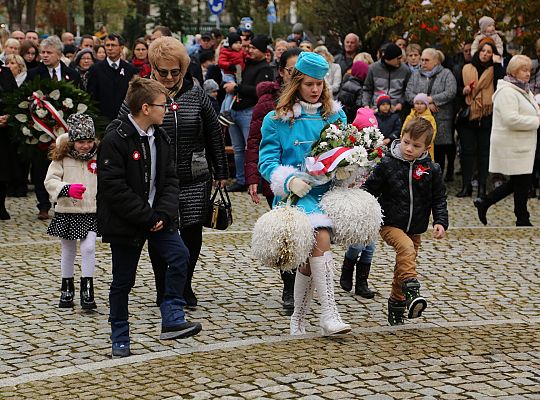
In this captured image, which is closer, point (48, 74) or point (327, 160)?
point (327, 160)

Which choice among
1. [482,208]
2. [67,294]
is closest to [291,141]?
[67,294]

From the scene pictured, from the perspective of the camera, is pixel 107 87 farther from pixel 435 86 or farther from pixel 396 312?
pixel 396 312

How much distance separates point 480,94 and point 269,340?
8.90 meters

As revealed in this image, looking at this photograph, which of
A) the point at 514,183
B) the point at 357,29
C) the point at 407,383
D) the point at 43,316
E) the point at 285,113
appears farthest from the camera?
the point at 357,29

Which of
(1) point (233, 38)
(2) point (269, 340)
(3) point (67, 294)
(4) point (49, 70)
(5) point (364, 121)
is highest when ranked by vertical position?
(1) point (233, 38)

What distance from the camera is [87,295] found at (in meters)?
8.62

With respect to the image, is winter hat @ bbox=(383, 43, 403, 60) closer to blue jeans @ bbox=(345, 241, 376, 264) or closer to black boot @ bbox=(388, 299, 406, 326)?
blue jeans @ bbox=(345, 241, 376, 264)

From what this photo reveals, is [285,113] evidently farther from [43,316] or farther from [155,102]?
[43,316]

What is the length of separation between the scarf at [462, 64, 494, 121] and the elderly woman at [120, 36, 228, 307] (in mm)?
7776

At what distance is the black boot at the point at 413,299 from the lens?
7.80 m

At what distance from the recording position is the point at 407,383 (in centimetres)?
662

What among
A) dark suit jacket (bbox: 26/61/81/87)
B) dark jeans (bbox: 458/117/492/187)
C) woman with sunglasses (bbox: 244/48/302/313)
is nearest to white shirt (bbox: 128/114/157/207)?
woman with sunglasses (bbox: 244/48/302/313)

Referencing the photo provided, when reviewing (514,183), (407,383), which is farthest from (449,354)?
(514,183)

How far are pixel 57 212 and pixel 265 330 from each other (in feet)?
6.46
